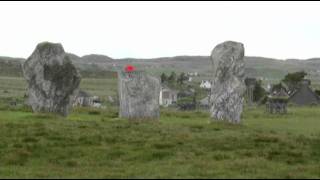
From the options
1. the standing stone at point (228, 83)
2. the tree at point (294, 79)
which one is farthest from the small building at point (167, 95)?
the standing stone at point (228, 83)

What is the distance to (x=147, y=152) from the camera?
59.2ft

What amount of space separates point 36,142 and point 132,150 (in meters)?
3.08

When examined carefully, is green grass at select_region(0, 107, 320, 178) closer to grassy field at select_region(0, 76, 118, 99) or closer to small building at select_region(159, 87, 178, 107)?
small building at select_region(159, 87, 178, 107)

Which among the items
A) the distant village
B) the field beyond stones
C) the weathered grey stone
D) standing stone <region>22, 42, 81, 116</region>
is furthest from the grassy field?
the field beyond stones

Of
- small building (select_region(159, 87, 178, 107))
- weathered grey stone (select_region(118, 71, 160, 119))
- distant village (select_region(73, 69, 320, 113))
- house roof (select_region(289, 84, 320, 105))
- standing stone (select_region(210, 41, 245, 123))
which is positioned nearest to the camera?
standing stone (select_region(210, 41, 245, 123))

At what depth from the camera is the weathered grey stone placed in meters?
28.6

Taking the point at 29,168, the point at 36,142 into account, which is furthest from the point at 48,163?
the point at 36,142

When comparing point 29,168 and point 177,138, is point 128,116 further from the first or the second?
point 29,168

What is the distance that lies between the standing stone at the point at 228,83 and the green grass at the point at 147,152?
378 centimetres

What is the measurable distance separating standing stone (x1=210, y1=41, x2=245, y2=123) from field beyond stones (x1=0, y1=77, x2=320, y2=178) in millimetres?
3569

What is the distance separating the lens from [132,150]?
18.4 metres

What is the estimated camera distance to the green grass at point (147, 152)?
15062 mm

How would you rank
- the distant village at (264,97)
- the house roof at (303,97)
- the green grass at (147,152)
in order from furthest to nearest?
1. the house roof at (303,97)
2. the distant village at (264,97)
3. the green grass at (147,152)

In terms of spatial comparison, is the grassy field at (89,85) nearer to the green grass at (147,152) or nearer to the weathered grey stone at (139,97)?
the weathered grey stone at (139,97)
